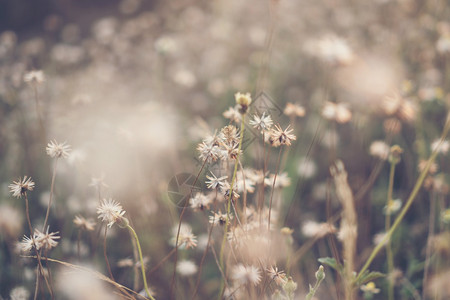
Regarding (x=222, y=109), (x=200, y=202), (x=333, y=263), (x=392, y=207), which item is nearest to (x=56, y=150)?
(x=200, y=202)

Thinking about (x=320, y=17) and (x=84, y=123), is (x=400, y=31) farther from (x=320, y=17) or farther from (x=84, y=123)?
(x=84, y=123)

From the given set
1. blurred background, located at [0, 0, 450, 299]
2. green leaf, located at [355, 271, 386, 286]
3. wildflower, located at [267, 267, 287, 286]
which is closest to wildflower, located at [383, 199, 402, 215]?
blurred background, located at [0, 0, 450, 299]

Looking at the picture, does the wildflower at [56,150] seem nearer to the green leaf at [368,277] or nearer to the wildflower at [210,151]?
the wildflower at [210,151]

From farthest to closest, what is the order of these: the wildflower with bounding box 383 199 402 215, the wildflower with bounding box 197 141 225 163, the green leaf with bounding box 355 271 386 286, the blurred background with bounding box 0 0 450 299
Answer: the blurred background with bounding box 0 0 450 299 → the wildflower with bounding box 383 199 402 215 → the green leaf with bounding box 355 271 386 286 → the wildflower with bounding box 197 141 225 163

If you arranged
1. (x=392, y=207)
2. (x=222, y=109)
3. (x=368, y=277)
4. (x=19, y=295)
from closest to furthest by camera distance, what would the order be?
(x=368, y=277)
(x=19, y=295)
(x=392, y=207)
(x=222, y=109)

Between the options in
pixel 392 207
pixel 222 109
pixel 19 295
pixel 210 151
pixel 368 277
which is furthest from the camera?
pixel 222 109

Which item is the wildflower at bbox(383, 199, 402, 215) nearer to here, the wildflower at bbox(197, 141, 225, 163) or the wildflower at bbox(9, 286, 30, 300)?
the wildflower at bbox(197, 141, 225, 163)

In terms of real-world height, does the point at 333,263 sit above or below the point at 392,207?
below

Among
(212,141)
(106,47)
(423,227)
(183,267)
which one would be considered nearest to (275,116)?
(423,227)

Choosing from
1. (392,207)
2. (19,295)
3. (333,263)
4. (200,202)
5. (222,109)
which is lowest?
(19,295)

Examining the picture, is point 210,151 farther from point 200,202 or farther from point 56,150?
point 56,150
